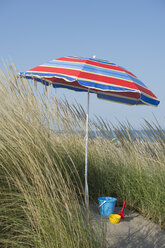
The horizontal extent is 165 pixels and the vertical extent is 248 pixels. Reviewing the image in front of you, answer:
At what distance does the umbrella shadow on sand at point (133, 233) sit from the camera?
96.0 inches

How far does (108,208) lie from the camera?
2994mm

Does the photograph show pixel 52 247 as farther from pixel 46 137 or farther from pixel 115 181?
pixel 115 181

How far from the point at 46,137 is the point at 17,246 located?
1.24 meters

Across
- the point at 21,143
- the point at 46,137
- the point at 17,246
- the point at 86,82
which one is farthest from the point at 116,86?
the point at 17,246

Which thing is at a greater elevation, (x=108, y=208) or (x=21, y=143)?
(x=21, y=143)

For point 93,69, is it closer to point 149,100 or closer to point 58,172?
point 149,100

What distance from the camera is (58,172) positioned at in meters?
2.10

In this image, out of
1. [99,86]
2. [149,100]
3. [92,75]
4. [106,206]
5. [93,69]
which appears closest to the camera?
[99,86]

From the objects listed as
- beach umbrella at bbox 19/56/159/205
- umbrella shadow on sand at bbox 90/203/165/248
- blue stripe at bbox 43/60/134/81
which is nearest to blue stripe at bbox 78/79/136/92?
beach umbrella at bbox 19/56/159/205

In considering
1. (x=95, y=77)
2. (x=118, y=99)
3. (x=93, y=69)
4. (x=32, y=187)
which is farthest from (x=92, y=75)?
(x=118, y=99)

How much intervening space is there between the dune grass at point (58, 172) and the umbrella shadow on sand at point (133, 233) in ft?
0.48

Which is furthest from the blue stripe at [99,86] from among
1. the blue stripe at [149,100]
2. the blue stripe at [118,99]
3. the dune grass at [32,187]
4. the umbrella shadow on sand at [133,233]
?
the blue stripe at [118,99]

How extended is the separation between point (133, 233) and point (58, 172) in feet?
4.40

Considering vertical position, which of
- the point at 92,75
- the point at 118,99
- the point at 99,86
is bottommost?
the point at 118,99
